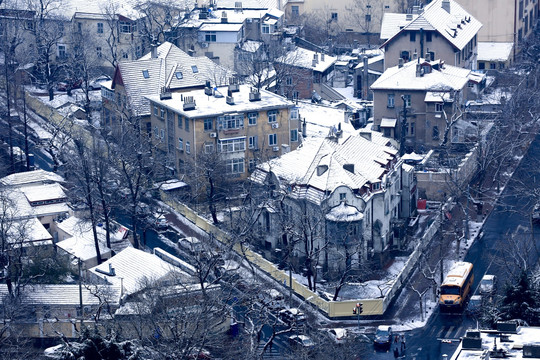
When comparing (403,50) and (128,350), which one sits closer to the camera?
(128,350)

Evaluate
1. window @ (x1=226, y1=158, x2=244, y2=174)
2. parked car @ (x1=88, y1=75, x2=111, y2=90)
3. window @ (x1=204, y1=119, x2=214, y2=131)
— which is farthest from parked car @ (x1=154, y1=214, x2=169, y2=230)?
parked car @ (x1=88, y1=75, x2=111, y2=90)

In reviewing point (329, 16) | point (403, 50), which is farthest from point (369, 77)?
point (329, 16)

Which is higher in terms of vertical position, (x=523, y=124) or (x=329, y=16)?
(x=329, y=16)

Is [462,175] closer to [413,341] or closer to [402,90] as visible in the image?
[402,90]

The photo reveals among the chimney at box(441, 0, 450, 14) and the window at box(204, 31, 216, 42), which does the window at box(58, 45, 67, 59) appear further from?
the chimney at box(441, 0, 450, 14)

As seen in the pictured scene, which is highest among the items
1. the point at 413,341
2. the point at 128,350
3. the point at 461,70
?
the point at 461,70

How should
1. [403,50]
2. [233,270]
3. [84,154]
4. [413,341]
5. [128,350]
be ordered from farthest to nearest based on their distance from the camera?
[403,50] → [84,154] → [233,270] → [413,341] → [128,350]

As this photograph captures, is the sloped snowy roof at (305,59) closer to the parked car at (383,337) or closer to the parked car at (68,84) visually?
the parked car at (68,84)

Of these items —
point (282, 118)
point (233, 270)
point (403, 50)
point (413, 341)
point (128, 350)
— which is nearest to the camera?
point (128, 350)
